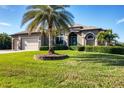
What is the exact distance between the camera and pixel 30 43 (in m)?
31.5

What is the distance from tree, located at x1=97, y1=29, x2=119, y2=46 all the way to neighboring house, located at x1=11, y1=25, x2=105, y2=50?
158 cm

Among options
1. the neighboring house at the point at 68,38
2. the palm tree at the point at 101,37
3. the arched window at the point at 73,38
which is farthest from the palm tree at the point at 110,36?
the arched window at the point at 73,38

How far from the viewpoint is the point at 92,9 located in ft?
67.0

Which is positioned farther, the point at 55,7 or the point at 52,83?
the point at 55,7

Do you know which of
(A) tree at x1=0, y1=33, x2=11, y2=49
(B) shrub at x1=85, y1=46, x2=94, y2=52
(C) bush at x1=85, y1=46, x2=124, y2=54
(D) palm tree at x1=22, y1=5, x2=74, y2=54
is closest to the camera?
(D) palm tree at x1=22, y1=5, x2=74, y2=54

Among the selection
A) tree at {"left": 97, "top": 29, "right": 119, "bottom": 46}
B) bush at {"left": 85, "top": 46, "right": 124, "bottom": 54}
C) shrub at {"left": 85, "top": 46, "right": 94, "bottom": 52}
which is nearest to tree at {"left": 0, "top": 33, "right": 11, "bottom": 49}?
shrub at {"left": 85, "top": 46, "right": 94, "bottom": 52}

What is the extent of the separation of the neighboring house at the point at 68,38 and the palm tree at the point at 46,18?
10267 mm

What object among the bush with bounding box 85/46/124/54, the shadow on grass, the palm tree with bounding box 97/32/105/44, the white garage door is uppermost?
the palm tree with bounding box 97/32/105/44

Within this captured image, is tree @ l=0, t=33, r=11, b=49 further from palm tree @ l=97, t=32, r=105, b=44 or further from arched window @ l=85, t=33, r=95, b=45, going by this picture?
palm tree @ l=97, t=32, r=105, b=44

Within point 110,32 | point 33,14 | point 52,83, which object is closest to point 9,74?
point 52,83

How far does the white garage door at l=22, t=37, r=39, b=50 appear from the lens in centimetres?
3080

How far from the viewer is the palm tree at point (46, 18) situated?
18094 mm
